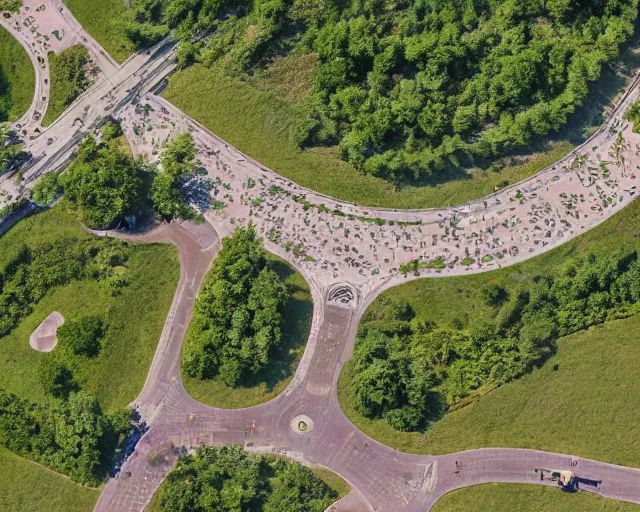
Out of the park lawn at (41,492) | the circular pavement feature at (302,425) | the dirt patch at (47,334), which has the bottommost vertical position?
the park lawn at (41,492)

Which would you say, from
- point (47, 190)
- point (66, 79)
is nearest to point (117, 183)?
point (47, 190)

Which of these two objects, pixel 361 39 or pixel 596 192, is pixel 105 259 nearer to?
pixel 361 39

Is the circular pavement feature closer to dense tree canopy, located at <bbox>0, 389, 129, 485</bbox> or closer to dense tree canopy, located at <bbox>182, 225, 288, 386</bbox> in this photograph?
dense tree canopy, located at <bbox>182, 225, 288, 386</bbox>

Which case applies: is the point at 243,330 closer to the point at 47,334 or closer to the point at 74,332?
the point at 74,332

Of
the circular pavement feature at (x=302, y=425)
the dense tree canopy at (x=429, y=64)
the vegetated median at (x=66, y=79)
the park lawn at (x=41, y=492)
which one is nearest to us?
the park lawn at (x=41, y=492)

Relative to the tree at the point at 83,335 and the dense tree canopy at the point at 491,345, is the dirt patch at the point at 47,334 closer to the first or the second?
the tree at the point at 83,335

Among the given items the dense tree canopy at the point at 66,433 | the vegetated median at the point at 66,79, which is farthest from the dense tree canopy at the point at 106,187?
the dense tree canopy at the point at 66,433

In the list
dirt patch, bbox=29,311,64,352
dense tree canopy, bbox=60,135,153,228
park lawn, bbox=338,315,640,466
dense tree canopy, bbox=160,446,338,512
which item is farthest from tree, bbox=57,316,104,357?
park lawn, bbox=338,315,640,466
